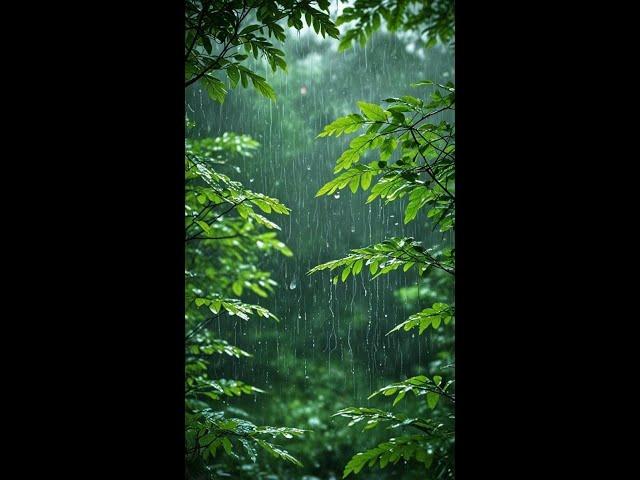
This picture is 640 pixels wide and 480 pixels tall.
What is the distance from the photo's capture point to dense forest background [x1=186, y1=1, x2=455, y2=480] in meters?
4.26

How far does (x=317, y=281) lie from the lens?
4.62m

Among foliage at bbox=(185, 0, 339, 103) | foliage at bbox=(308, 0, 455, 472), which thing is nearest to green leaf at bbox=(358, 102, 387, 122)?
foliage at bbox=(308, 0, 455, 472)

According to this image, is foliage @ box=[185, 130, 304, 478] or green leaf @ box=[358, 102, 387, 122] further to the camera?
foliage @ box=[185, 130, 304, 478]

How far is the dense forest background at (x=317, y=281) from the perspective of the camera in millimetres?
4258

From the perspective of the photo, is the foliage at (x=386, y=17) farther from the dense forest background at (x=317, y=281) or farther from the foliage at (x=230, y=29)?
the dense forest background at (x=317, y=281)

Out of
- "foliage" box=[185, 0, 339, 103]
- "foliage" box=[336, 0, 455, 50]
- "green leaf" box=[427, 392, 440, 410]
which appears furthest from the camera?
"foliage" box=[336, 0, 455, 50]

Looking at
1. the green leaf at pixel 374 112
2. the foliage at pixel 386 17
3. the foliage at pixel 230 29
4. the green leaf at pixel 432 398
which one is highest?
the foliage at pixel 386 17

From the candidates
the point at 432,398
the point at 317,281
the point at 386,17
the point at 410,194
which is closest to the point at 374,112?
the point at 410,194

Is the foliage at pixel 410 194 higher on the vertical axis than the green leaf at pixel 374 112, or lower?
lower

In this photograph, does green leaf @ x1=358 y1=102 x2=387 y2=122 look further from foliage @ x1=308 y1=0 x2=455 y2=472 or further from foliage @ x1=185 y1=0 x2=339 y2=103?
foliage @ x1=185 y1=0 x2=339 y2=103

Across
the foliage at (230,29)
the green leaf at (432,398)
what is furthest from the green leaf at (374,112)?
the green leaf at (432,398)
